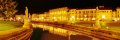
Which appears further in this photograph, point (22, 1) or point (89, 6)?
point (89, 6)

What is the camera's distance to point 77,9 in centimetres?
12775

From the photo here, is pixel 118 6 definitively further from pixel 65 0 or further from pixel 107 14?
pixel 65 0

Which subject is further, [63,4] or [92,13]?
[63,4]

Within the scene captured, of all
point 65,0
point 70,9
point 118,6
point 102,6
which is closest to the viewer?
point 118,6

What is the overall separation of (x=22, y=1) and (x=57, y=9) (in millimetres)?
99453

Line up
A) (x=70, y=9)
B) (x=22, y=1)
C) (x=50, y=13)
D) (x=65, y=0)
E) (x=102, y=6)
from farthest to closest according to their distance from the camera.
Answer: (x=50, y=13), (x=65, y=0), (x=70, y=9), (x=102, y=6), (x=22, y=1)

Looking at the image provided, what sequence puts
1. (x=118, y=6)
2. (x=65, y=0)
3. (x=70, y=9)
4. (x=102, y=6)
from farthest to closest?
(x=65, y=0) → (x=70, y=9) → (x=102, y=6) → (x=118, y=6)

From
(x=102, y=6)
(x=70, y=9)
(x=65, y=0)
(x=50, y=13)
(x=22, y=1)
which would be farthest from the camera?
(x=50, y=13)

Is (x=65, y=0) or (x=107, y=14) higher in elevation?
(x=65, y=0)

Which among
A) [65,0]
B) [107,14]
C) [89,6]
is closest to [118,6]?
[107,14]

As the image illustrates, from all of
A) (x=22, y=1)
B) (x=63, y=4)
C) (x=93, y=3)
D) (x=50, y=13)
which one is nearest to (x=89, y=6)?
(x=93, y=3)

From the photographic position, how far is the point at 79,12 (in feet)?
416

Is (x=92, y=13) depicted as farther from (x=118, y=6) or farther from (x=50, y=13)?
(x=50, y=13)

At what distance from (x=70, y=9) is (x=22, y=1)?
7149 centimetres
